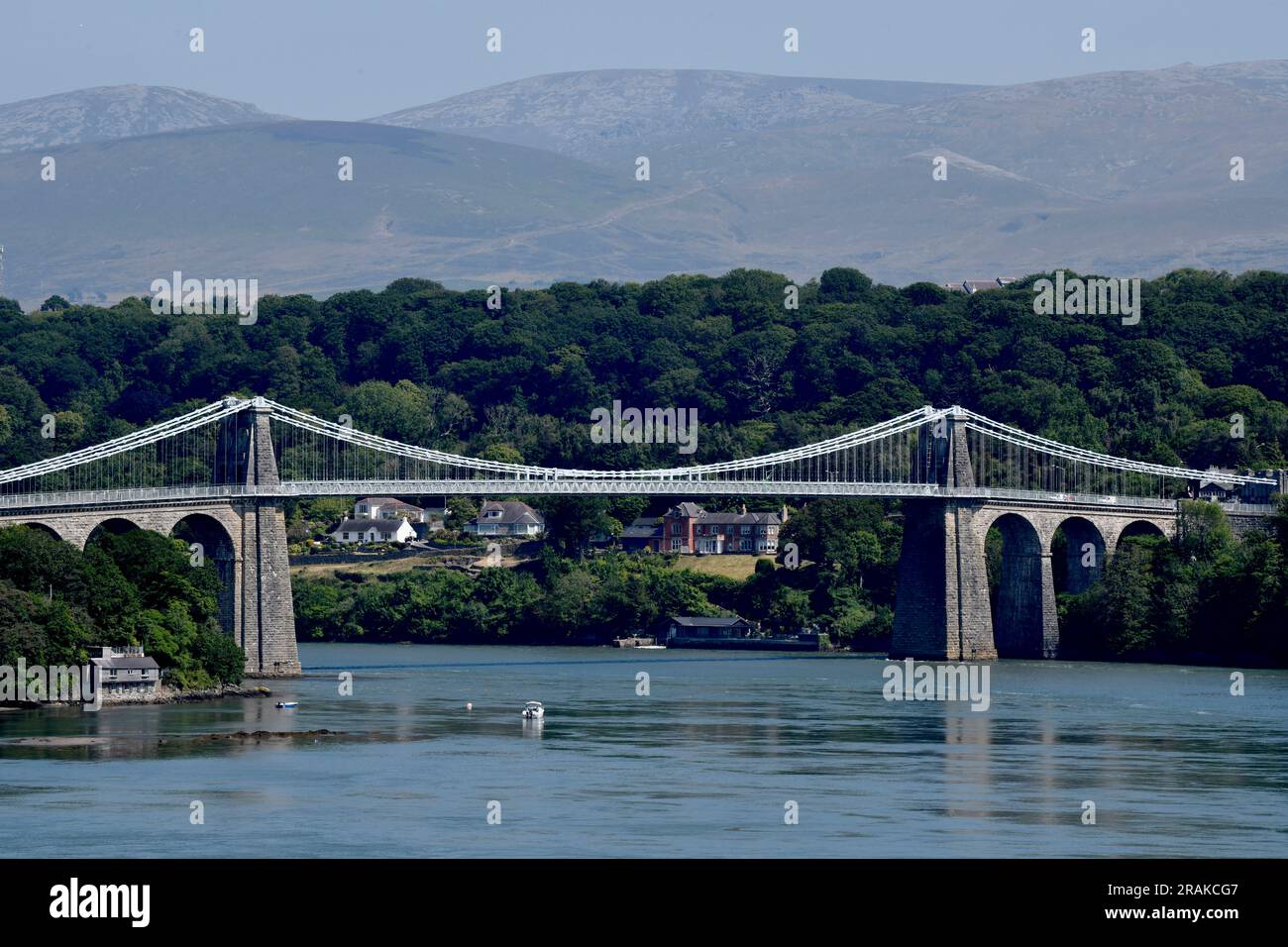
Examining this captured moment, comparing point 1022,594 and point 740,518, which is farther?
point 740,518

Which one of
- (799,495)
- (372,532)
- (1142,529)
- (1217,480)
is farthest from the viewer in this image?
(372,532)

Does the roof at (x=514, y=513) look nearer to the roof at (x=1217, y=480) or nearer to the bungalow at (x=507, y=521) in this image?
the bungalow at (x=507, y=521)

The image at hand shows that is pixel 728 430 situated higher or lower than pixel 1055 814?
higher

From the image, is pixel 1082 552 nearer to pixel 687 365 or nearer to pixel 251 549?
pixel 251 549

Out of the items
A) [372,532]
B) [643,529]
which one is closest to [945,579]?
[643,529]
